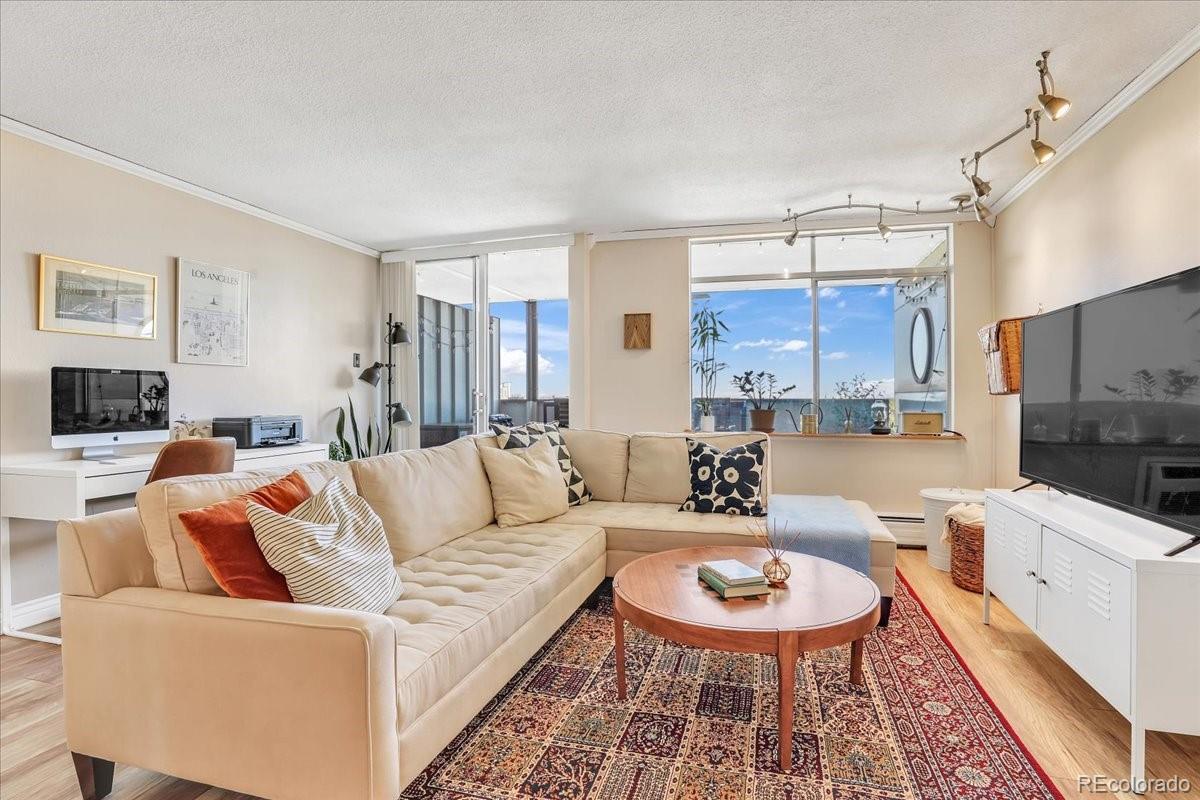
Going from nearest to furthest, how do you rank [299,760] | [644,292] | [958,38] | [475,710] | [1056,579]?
[299,760], [475,710], [1056,579], [958,38], [644,292]

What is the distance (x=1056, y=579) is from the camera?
2109 millimetres

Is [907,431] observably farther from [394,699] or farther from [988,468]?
[394,699]

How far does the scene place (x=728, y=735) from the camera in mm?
1882

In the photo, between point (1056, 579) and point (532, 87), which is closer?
point (1056, 579)

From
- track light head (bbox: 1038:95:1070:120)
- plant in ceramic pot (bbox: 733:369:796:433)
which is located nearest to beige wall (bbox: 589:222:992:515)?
plant in ceramic pot (bbox: 733:369:796:433)

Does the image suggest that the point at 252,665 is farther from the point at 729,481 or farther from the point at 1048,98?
the point at 1048,98

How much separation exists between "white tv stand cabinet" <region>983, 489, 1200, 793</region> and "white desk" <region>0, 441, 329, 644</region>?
404cm

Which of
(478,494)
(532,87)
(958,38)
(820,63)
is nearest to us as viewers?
(958,38)

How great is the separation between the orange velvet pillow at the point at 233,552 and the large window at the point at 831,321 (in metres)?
4.01

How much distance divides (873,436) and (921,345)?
86 cm

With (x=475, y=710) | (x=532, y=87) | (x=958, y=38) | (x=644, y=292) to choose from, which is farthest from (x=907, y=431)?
(x=475, y=710)

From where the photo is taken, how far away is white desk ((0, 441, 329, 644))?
272cm

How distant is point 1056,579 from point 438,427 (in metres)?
4.92

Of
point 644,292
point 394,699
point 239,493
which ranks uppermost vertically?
point 644,292
